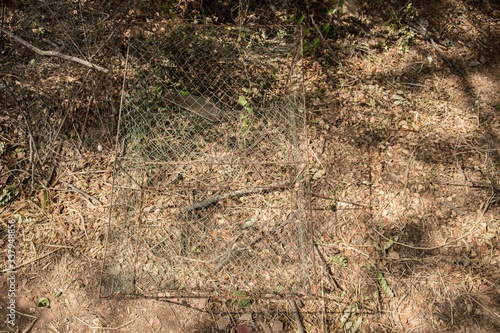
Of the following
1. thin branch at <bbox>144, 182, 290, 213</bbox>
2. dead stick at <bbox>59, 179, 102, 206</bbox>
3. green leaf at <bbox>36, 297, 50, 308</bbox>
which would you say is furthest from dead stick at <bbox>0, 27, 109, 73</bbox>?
green leaf at <bbox>36, 297, 50, 308</bbox>

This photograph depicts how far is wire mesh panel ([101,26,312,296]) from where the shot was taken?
75.0 inches

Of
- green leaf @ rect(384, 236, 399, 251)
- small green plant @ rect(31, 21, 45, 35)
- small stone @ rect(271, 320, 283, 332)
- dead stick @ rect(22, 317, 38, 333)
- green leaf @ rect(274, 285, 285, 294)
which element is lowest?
dead stick @ rect(22, 317, 38, 333)

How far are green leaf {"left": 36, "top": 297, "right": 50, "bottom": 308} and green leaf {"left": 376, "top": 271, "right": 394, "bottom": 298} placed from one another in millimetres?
1580

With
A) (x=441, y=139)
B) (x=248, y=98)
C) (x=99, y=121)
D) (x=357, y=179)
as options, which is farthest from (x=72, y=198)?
(x=441, y=139)

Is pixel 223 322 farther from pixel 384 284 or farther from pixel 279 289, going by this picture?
pixel 384 284

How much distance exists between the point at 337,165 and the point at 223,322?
1017 millimetres

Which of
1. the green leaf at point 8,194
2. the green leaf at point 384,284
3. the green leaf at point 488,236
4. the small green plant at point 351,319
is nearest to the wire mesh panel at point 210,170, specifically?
the small green plant at point 351,319

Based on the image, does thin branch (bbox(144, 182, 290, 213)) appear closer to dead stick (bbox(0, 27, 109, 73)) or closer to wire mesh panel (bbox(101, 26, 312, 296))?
wire mesh panel (bbox(101, 26, 312, 296))

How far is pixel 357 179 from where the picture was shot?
7.05 feet

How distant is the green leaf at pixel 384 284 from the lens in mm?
1883

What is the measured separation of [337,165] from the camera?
2.19 meters

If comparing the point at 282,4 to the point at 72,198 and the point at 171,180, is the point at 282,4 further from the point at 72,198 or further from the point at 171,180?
the point at 72,198

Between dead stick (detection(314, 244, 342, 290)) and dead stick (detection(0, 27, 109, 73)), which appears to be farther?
dead stick (detection(0, 27, 109, 73))

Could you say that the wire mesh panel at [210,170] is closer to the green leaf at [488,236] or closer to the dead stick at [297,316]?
the dead stick at [297,316]
